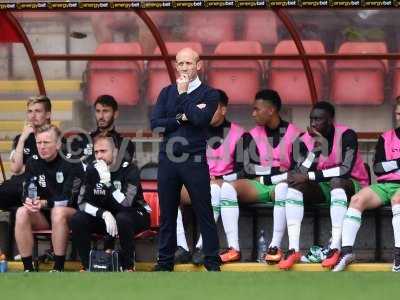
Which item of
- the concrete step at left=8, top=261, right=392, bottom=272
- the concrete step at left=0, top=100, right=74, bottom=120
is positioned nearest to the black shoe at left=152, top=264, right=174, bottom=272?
the concrete step at left=8, top=261, right=392, bottom=272

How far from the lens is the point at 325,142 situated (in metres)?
9.84

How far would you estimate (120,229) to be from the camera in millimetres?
9453

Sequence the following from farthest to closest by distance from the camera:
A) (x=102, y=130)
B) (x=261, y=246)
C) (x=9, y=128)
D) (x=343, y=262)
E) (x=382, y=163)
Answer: (x=9, y=128)
(x=102, y=130)
(x=261, y=246)
(x=382, y=163)
(x=343, y=262)

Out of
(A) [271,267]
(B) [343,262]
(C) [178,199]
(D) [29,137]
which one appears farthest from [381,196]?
(D) [29,137]

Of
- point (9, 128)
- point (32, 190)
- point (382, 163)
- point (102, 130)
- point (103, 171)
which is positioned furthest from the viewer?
point (9, 128)

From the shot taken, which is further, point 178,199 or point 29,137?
point 29,137

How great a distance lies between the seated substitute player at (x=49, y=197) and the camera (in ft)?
31.6

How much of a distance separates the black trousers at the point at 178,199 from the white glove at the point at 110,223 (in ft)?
1.98

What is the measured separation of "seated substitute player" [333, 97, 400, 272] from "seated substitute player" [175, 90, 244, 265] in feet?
3.11

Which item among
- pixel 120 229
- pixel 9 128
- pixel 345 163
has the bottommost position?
pixel 120 229

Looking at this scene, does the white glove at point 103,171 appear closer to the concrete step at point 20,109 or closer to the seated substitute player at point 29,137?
the seated substitute player at point 29,137

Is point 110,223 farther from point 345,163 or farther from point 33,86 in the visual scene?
point 33,86

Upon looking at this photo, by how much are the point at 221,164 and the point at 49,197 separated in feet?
4.83

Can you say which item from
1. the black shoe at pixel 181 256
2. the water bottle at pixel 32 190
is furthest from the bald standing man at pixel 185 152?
the water bottle at pixel 32 190
